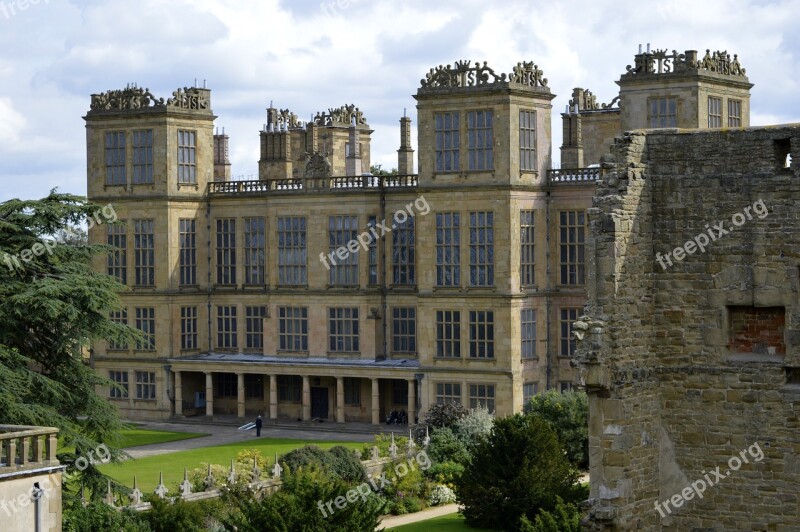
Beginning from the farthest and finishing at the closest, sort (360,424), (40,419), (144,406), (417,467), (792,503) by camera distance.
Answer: (144,406), (360,424), (417,467), (40,419), (792,503)

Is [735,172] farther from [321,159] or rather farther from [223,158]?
[223,158]

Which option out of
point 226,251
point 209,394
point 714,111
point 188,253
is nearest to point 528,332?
point 714,111

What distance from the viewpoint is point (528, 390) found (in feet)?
157

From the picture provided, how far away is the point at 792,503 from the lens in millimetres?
17453

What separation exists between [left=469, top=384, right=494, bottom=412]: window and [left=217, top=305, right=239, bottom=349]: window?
11.5 meters

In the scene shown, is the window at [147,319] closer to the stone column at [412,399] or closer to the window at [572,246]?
the stone column at [412,399]

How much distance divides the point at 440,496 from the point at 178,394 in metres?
19.7

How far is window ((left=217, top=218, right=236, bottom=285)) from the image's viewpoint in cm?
5531

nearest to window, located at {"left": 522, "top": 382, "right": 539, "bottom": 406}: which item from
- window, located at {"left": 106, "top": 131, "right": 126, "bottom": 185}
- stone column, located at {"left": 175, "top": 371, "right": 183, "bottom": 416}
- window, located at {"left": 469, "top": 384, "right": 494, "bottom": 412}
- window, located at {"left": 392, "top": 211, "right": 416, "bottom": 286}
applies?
window, located at {"left": 469, "top": 384, "right": 494, "bottom": 412}

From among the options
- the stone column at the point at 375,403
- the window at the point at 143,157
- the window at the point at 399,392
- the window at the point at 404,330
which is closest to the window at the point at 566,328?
the window at the point at 404,330

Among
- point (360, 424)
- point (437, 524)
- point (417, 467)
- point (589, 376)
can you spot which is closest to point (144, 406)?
point (360, 424)

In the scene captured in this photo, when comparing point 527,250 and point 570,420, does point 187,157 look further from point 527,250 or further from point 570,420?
point 570,420

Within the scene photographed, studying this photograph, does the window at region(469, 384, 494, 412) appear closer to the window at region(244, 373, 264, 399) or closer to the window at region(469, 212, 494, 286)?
the window at region(469, 212, 494, 286)

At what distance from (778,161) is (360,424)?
113 ft
